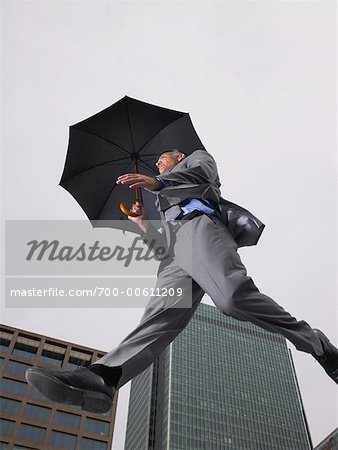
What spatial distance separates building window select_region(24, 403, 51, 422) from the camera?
53.6 metres

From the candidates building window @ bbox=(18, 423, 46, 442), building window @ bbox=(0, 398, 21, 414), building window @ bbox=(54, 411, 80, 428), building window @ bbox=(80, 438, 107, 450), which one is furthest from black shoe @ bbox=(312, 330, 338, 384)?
building window @ bbox=(0, 398, 21, 414)

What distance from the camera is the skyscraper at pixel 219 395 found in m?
81.2

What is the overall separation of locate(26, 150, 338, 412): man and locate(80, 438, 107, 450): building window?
184ft

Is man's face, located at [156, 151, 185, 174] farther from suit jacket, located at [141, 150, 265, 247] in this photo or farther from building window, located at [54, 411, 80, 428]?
building window, located at [54, 411, 80, 428]

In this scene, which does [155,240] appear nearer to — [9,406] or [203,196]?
[203,196]

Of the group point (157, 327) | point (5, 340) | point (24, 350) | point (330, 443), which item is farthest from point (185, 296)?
point (330, 443)

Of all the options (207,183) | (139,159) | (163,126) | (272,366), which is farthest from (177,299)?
(272,366)

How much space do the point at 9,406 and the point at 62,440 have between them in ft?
26.4

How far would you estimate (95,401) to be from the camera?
2.69 m

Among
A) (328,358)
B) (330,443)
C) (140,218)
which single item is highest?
(140,218)

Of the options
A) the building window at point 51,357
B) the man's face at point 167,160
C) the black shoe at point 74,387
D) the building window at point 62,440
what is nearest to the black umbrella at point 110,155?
the man's face at point 167,160

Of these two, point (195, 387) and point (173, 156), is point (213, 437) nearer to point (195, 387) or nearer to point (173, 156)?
point (195, 387)

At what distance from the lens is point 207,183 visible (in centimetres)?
352

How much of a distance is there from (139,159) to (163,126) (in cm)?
50
